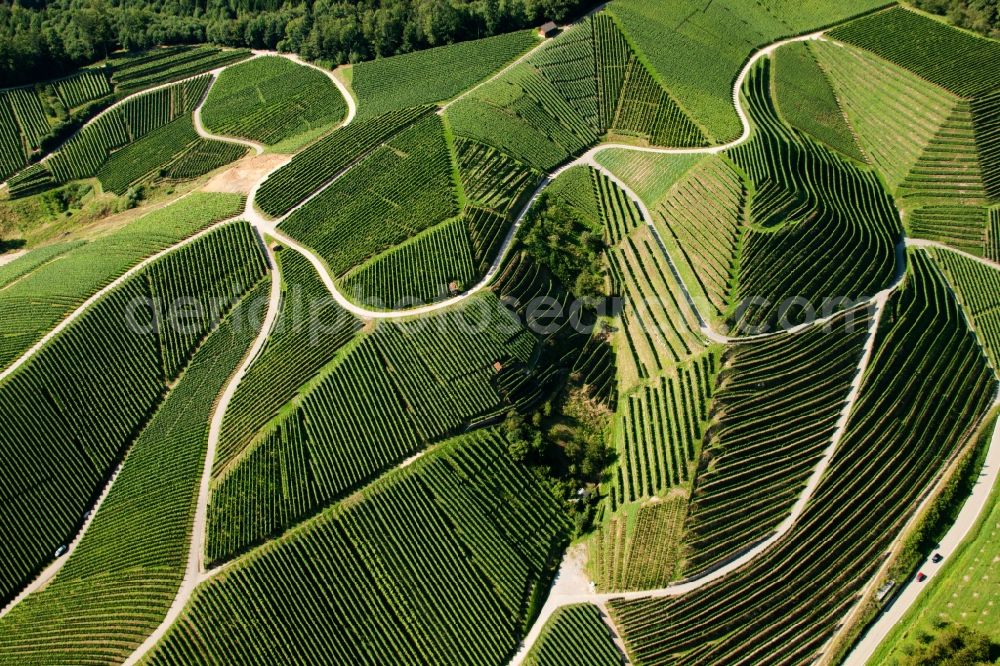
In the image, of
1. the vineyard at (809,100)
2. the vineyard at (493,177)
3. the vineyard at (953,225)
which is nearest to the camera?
the vineyard at (953,225)

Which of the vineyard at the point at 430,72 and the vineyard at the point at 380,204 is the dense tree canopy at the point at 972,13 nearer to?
the vineyard at the point at 430,72

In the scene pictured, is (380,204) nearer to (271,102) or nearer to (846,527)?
(271,102)

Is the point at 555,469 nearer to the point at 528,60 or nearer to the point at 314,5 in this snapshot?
the point at 528,60

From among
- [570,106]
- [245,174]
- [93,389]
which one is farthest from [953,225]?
[93,389]

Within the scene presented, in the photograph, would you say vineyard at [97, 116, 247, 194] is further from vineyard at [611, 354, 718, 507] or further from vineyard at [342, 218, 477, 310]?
vineyard at [611, 354, 718, 507]

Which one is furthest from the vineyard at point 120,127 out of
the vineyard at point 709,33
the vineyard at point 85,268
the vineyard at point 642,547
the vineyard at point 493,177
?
the vineyard at point 642,547

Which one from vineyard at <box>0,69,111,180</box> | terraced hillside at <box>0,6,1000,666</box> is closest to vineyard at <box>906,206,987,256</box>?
terraced hillside at <box>0,6,1000,666</box>

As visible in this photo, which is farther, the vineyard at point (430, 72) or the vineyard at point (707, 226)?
the vineyard at point (430, 72)
